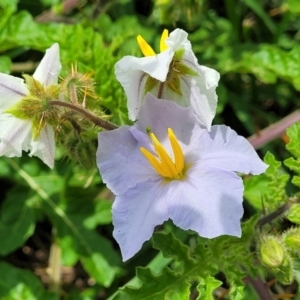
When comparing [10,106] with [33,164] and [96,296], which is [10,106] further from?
[96,296]

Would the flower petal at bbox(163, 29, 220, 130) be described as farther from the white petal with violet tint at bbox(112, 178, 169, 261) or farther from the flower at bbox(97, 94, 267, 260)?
the white petal with violet tint at bbox(112, 178, 169, 261)

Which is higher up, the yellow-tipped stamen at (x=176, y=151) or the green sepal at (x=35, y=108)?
the green sepal at (x=35, y=108)

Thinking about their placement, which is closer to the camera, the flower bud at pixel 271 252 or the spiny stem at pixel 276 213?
the flower bud at pixel 271 252

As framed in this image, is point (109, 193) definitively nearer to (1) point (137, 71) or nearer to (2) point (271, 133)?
(2) point (271, 133)

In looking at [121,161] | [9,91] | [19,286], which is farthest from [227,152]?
[19,286]

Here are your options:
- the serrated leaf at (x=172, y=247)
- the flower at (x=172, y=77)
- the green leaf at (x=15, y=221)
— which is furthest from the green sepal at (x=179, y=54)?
the green leaf at (x=15, y=221)

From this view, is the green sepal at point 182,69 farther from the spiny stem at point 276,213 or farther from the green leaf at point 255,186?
the green leaf at point 255,186

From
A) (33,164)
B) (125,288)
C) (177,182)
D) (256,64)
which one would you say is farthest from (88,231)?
(256,64)
